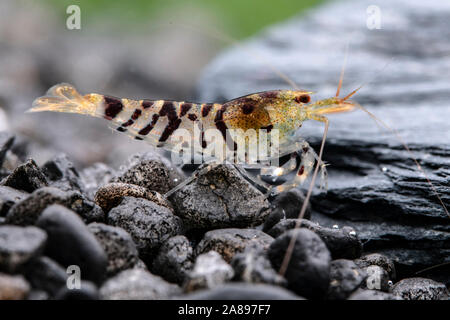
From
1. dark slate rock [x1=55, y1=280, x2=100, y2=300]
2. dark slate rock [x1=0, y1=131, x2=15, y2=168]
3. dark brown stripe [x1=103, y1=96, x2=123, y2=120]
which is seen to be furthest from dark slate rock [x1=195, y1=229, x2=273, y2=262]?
dark slate rock [x1=0, y1=131, x2=15, y2=168]

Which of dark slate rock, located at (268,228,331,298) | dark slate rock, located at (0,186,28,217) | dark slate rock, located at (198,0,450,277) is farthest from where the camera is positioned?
dark slate rock, located at (198,0,450,277)

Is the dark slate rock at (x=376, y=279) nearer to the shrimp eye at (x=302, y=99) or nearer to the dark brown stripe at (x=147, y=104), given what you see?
the shrimp eye at (x=302, y=99)

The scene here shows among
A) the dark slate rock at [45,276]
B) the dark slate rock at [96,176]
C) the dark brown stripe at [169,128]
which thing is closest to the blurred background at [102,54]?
the dark slate rock at [96,176]

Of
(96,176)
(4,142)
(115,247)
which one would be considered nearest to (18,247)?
(115,247)

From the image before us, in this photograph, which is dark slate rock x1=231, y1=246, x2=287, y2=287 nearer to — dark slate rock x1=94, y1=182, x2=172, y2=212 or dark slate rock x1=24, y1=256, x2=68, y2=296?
dark slate rock x1=24, y1=256, x2=68, y2=296

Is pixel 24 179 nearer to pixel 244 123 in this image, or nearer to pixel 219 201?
pixel 219 201
